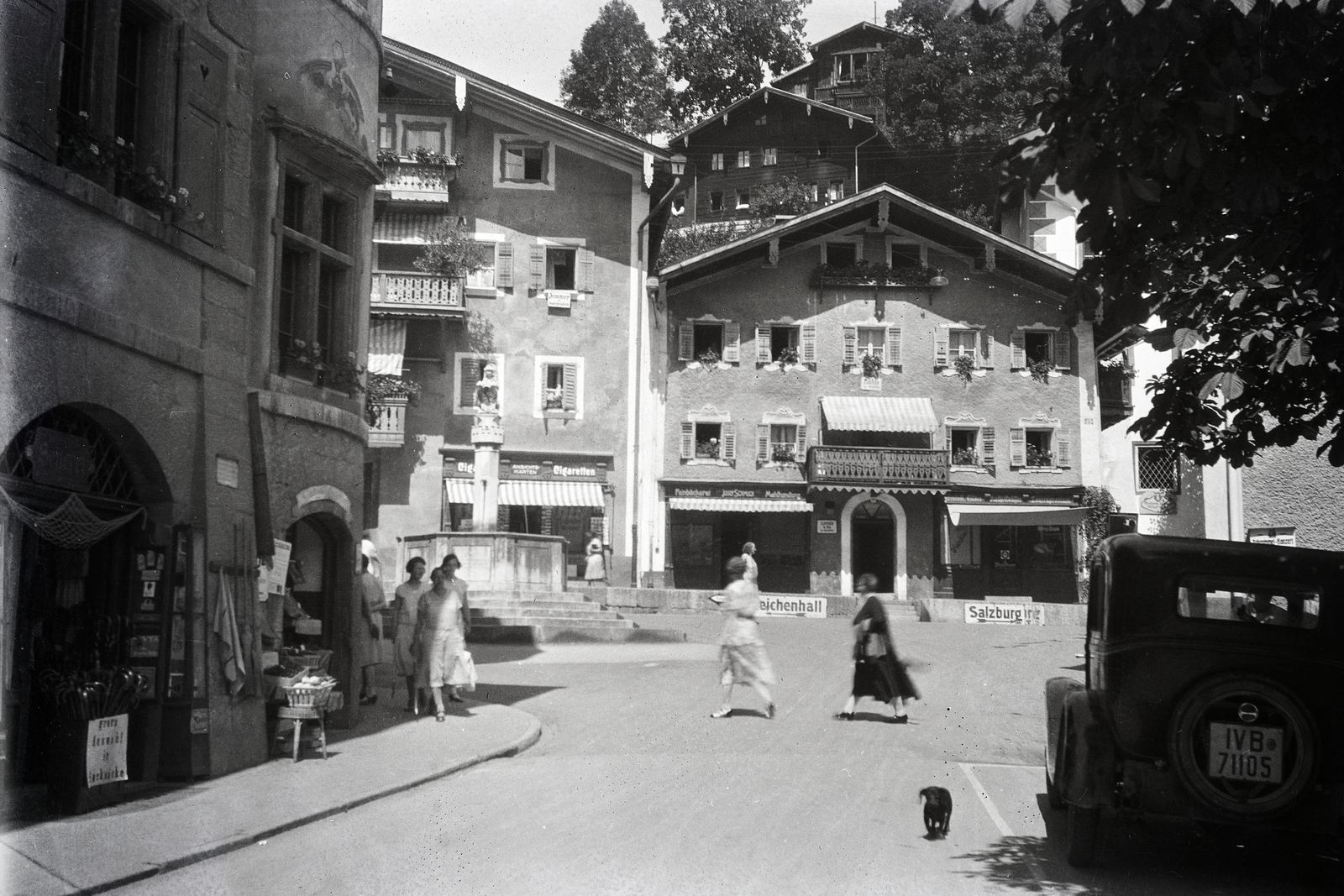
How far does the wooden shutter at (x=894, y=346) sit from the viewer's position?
4003cm

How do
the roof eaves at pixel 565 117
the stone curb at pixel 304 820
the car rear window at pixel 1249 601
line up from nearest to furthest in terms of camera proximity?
1. the stone curb at pixel 304 820
2. the car rear window at pixel 1249 601
3. the roof eaves at pixel 565 117

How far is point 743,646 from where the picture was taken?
15.3 metres

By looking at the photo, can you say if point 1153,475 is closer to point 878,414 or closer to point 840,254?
point 878,414

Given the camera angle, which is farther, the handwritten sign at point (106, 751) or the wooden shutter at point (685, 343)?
the wooden shutter at point (685, 343)

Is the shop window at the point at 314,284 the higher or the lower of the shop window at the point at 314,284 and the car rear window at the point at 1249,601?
the higher

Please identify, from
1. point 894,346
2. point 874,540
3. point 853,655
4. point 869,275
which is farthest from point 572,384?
point 853,655

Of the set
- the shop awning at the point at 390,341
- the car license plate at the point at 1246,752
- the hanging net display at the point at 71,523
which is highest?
the shop awning at the point at 390,341

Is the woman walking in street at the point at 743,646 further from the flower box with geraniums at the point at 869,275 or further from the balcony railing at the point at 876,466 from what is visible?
the flower box with geraniums at the point at 869,275

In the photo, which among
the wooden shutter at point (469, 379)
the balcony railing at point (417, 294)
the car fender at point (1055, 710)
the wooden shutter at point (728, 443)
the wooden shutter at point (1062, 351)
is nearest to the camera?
the car fender at point (1055, 710)

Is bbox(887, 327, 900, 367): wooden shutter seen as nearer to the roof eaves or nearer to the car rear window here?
the roof eaves

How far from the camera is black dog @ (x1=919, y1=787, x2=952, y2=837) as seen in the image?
8.70 metres

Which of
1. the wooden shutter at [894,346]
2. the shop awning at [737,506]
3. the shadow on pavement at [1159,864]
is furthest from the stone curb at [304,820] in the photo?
the wooden shutter at [894,346]

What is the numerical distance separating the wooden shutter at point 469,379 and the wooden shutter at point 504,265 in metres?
2.18

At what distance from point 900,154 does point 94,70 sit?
47115mm
